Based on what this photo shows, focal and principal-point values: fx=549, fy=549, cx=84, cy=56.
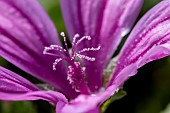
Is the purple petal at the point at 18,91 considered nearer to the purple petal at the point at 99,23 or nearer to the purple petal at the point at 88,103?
the purple petal at the point at 88,103

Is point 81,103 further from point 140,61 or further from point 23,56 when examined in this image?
point 23,56

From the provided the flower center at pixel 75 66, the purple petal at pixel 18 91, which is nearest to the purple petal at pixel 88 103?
the purple petal at pixel 18 91

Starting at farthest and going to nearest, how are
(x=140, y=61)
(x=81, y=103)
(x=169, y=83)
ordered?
(x=169, y=83)
(x=140, y=61)
(x=81, y=103)

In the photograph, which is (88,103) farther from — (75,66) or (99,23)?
(99,23)

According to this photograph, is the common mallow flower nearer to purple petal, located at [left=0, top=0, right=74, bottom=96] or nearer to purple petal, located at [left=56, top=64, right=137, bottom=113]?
purple petal, located at [left=0, top=0, right=74, bottom=96]

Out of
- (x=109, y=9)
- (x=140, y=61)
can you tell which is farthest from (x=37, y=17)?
(x=140, y=61)

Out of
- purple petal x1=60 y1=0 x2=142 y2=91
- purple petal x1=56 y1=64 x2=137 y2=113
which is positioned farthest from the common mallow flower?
purple petal x1=56 y1=64 x2=137 y2=113
